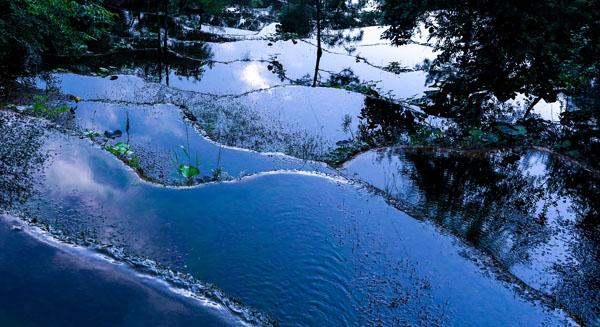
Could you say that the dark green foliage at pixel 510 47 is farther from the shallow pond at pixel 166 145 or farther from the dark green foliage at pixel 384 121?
the shallow pond at pixel 166 145

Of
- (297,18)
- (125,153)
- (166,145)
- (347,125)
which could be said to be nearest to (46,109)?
(125,153)

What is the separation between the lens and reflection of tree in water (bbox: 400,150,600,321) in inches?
310

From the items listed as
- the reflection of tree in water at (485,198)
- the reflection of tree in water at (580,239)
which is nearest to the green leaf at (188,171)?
the reflection of tree in water at (485,198)

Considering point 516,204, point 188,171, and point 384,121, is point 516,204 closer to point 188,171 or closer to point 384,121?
point 384,121

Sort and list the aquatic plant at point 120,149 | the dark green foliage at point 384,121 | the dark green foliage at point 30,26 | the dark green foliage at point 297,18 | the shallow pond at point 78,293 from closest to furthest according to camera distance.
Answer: the shallow pond at point 78,293
the aquatic plant at point 120,149
the dark green foliage at point 30,26
the dark green foliage at point 384,121
the dark green foliage at point 297,18

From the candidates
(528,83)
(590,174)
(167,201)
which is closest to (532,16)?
(528,83)

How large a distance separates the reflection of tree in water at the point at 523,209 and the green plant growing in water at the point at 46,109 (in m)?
11.4

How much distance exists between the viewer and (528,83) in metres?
17.9

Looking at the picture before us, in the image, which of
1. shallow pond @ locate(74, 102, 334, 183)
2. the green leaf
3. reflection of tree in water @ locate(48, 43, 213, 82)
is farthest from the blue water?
reflection of tree in water @ locate(48, 43, 213, 82)

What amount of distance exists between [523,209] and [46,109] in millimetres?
14700

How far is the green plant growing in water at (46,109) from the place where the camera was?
471 inches

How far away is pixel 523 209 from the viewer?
Answer: 993cm

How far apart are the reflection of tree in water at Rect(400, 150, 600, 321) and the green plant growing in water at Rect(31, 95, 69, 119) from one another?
11.4 meters

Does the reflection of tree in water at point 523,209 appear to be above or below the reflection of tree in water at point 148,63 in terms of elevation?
below
